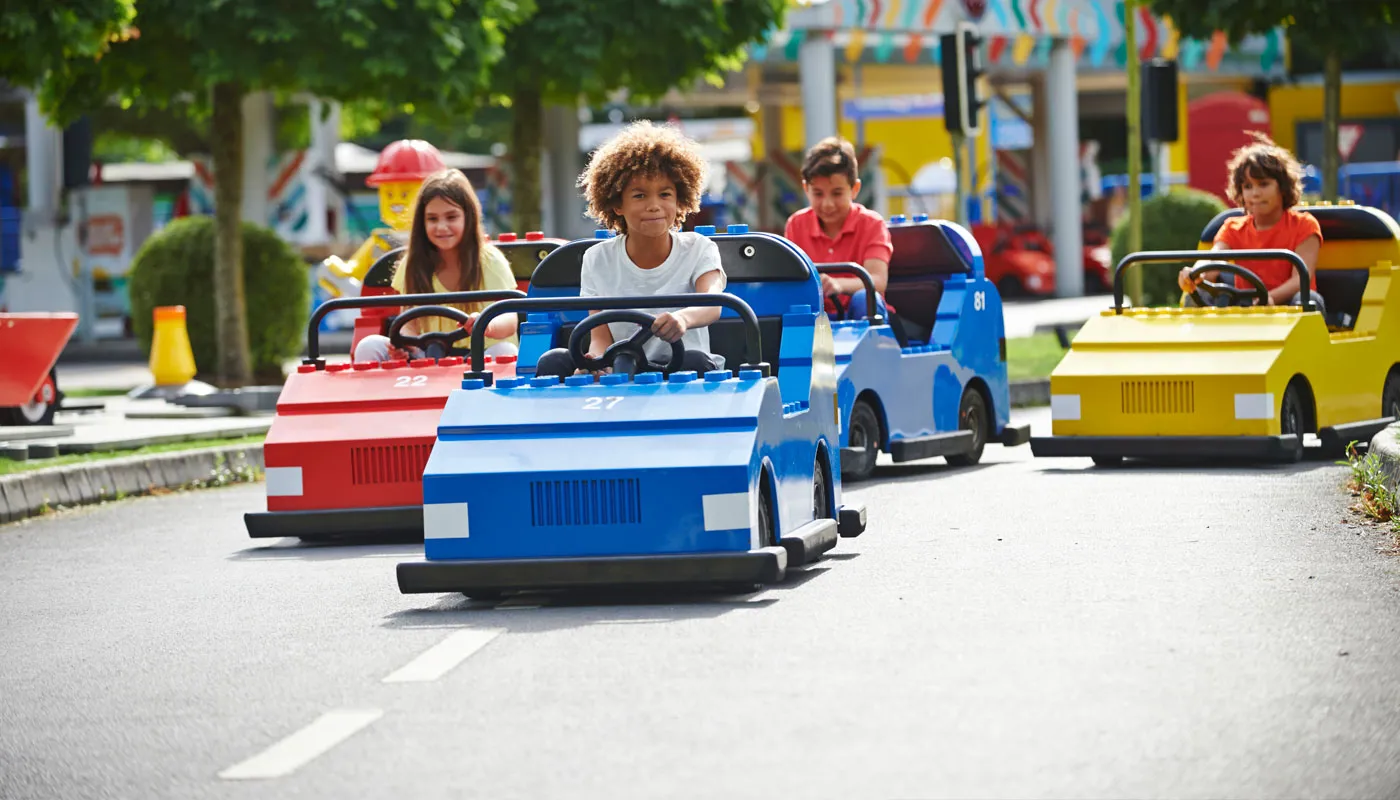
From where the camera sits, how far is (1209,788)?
5.07 metres

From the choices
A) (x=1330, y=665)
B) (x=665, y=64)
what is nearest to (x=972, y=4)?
(x=665, y=64)

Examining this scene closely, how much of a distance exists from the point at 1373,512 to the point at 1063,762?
5.33 meters

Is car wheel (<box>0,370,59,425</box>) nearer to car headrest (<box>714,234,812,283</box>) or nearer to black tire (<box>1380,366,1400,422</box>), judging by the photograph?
car headrest (<box>714,234,812,283</box>)

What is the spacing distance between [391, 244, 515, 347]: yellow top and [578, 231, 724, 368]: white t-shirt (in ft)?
9.04

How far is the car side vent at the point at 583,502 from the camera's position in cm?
794

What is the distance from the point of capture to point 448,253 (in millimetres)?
12273

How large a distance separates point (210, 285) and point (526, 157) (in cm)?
544

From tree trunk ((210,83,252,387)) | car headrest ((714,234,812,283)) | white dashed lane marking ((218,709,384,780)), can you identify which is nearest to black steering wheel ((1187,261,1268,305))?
car headrest ((714,234,812,283))

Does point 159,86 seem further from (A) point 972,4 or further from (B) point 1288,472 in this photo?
(A) point 972,4

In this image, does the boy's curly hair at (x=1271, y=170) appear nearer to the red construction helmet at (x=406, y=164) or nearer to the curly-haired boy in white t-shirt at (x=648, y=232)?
the red construction helmet at (x=406, y=164)

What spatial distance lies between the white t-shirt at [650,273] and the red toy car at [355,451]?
1.77 meters

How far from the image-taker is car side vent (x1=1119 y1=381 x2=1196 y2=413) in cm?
1261

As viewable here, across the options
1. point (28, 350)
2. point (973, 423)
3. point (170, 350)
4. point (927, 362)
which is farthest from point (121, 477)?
point (170, 350)

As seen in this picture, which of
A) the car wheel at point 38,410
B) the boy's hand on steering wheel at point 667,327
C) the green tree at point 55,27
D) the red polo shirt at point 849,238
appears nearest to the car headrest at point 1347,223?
the red polo shirt at point 849,238
